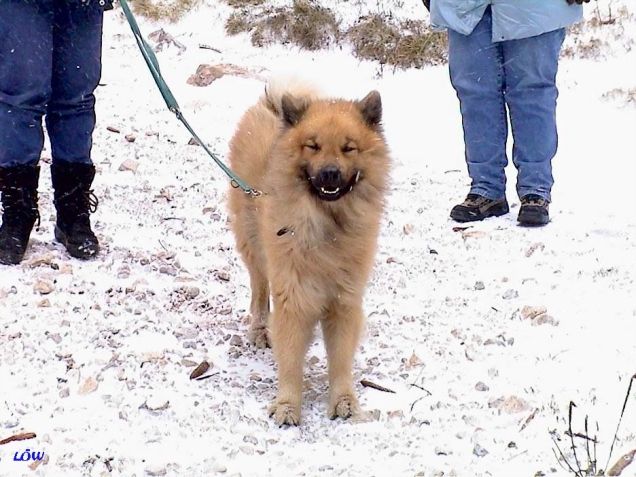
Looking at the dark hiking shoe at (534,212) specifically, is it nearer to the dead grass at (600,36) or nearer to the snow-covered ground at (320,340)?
the snow-covered ground at (320,340)

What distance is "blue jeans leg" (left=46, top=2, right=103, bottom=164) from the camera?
380 cm

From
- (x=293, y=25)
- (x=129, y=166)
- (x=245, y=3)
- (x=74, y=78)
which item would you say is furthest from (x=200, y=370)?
(x=245, y=3)

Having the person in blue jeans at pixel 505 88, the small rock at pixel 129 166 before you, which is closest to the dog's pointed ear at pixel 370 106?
the person in blue jeans at pixel 505 88

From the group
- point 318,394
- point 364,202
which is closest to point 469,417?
point 318,394

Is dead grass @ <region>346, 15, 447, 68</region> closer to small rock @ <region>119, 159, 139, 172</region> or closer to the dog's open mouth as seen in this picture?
small rock @ <region>119, 159, 139, 172</region>

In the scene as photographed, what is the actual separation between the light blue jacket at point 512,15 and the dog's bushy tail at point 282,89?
1.63 meters

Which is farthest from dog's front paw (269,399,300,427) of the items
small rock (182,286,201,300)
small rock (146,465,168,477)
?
small rock (182,286,201,300)

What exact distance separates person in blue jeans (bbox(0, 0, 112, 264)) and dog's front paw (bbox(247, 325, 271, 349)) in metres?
1.06

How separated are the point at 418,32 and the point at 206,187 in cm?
473

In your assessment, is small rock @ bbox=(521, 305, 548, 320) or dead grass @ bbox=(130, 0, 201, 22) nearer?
small rock @ bbox=(521, 305, 548, 320)

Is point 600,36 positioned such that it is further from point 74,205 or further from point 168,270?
point 74,205

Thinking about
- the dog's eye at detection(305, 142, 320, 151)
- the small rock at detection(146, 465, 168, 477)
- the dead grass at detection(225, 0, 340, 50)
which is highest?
the dog's eye at detection(305, 142, 320, 151)

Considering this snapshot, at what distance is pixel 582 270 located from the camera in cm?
415

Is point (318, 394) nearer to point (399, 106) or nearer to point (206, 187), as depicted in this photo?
point (206, 187)
